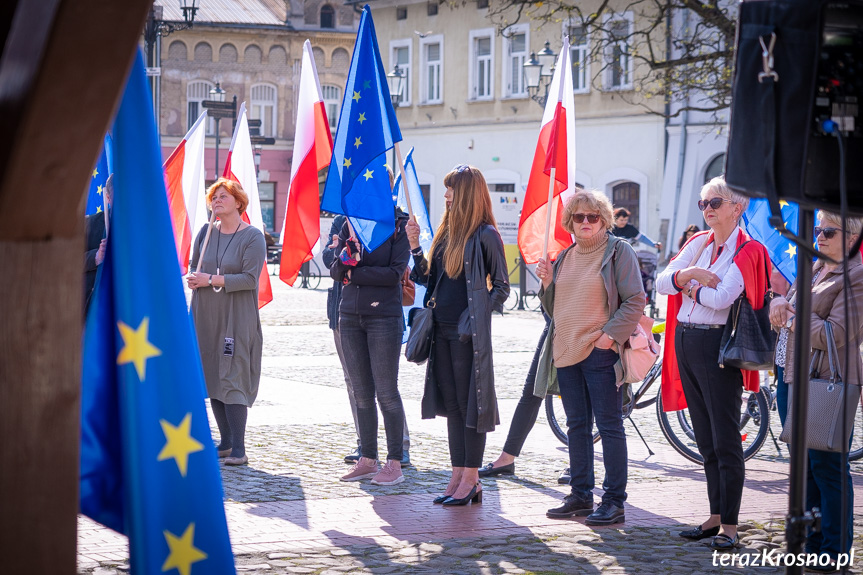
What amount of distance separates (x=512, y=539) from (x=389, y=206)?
8.16ft

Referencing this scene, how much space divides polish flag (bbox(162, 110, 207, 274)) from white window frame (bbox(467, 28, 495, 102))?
93.0 ft

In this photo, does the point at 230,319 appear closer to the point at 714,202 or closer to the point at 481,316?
the point at 481,316

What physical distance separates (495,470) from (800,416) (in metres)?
4.54

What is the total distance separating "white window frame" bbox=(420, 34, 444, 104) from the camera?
40688 millimetres

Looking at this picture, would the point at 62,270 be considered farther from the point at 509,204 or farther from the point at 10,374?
the point at 509,204

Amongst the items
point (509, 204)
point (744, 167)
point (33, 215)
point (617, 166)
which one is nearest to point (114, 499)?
point (33, 215)

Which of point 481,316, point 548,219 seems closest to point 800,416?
point 481,316

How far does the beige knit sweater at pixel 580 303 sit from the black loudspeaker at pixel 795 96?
287cm

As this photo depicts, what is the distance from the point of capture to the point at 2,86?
2.60 metres

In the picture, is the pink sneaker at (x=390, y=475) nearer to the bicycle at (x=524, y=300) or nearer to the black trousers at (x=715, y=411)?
the black trousers at (x=715, y=411)

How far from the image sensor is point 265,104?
5616 cm

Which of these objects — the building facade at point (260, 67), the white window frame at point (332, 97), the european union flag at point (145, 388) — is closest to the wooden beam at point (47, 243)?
the european union flag at point (145, 388)

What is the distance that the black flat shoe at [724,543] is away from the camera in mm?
5973

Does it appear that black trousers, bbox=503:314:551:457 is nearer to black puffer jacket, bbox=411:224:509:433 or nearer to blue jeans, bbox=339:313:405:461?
blue jeans, bbox=339:313:405:461
